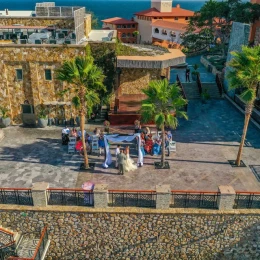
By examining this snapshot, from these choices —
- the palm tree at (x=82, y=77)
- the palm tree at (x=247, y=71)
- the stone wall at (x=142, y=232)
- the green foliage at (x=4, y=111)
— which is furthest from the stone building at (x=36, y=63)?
the palm tree at (x=247, y=71)

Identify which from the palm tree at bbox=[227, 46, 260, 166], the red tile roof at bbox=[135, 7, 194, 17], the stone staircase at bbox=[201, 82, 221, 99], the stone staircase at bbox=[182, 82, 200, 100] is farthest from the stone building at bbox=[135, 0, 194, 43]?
the palm tree at bbox=[227, 46, 260, 166]

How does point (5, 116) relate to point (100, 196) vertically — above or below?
above

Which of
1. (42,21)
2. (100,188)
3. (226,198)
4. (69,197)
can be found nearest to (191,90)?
(42,21)

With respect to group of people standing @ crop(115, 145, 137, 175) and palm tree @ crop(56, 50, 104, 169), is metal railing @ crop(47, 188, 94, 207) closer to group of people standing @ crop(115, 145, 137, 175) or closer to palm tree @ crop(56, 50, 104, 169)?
group of people standing @ crop(115, 145, 137, 175)

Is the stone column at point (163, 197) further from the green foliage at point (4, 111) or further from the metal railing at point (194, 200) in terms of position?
the green foliage at point (4, 111)

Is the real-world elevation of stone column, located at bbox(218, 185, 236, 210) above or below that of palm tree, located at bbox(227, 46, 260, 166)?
below

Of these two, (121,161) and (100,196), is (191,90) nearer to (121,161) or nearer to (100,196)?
(121,161)
